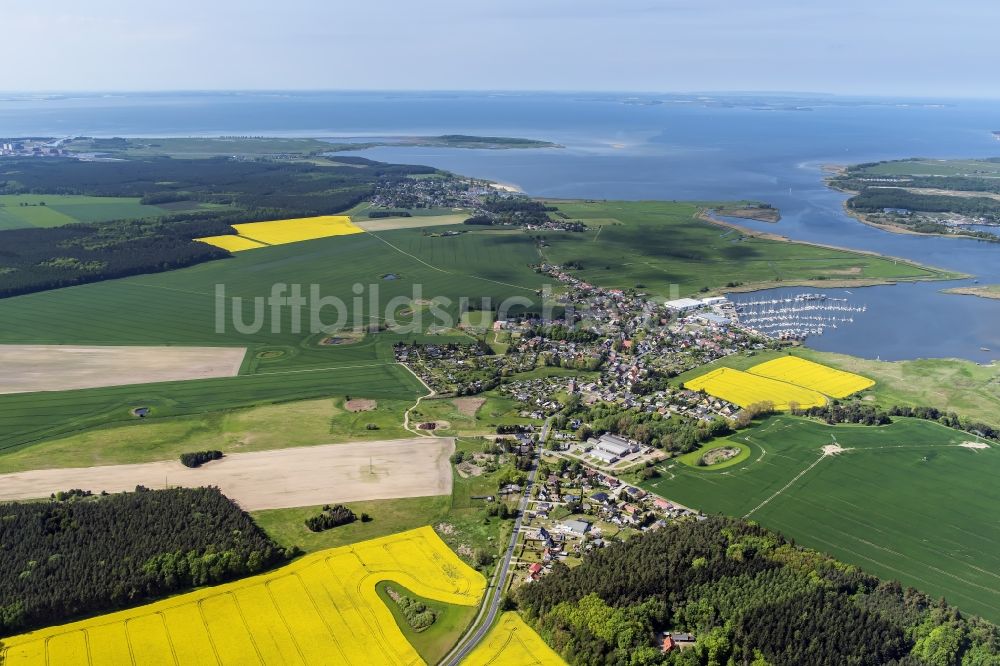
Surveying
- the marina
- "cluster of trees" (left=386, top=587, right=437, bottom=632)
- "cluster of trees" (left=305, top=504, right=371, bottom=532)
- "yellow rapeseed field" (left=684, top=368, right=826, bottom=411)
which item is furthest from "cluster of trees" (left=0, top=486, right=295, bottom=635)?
the marina

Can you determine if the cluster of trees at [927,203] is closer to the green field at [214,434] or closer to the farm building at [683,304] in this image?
the farm building at [683,304]

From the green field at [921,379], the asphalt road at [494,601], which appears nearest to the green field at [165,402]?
the asphalt road at [494,601]

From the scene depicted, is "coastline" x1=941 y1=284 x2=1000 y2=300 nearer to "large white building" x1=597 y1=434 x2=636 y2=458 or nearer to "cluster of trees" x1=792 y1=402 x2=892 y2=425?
"cluster of trees" x1=792 y1=402 x2=892 y2=425

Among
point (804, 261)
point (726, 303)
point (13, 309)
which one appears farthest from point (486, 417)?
point (804, 261)

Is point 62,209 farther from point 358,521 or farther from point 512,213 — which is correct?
point 358,521

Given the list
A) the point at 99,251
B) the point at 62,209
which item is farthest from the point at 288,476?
the point at 62,209
